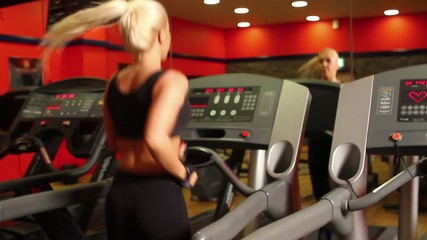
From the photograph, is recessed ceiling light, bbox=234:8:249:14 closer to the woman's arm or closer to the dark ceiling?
the dark ceiling

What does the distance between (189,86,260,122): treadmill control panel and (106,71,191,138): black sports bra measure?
23.2 inches

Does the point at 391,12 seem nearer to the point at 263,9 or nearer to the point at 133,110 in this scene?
the point at 263,9

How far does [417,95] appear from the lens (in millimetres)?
1846

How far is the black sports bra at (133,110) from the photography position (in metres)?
1.52

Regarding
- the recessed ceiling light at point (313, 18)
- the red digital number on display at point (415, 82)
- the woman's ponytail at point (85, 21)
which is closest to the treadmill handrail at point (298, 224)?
Answer: the red digital number on display at point (415, 82)

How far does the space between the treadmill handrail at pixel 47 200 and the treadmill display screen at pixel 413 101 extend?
4.00 feet

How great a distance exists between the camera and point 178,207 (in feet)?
5.13

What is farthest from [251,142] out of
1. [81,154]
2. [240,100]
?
[81,154]

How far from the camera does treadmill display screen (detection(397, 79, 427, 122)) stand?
5.94 feet

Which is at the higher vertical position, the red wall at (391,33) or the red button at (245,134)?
the red wall at (391,33)

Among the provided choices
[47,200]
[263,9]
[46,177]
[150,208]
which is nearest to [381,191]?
[150,208]

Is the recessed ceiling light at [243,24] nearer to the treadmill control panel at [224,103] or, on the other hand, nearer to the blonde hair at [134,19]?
the treadmill control panel at [224,103]

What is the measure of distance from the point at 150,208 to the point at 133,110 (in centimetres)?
30

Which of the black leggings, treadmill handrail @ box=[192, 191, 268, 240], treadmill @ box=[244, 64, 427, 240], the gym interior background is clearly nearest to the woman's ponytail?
the black leggings
